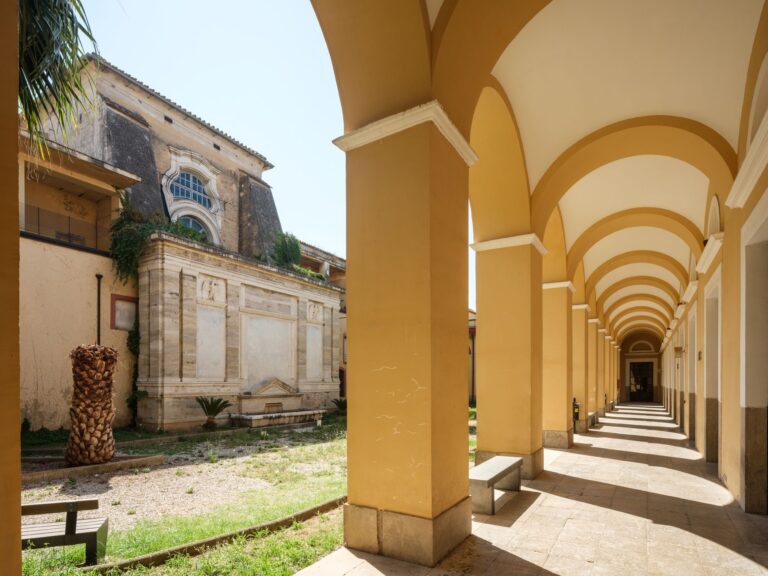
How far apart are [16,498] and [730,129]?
27.6 feet

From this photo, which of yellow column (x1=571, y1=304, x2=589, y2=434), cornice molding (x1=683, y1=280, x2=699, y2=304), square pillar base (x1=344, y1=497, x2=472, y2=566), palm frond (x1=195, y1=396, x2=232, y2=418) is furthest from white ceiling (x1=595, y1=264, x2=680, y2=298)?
square pillar base (x1=344, y1=497, x2=472, y2=566)

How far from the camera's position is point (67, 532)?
4324 mm

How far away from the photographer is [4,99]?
6.17 ft

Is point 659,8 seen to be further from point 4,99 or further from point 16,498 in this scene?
point 16,498

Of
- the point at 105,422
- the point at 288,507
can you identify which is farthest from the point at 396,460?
the point at 105,422

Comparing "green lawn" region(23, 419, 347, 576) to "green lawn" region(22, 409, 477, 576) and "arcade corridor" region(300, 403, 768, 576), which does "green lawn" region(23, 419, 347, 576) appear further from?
"arcade corridor" region(300, 403, 768, 576)

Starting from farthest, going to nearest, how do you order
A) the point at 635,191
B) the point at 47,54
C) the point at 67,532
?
the point at 635,191
the point at 67,532
the point at 47,54

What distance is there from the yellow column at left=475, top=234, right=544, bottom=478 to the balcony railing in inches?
493

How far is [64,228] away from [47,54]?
555 inches

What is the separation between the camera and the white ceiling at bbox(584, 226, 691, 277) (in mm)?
13359

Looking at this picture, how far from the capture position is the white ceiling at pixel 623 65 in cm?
537

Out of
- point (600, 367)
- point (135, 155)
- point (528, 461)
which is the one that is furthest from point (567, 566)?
point (135, 155)

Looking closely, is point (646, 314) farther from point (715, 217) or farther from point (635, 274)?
point (715, 217)

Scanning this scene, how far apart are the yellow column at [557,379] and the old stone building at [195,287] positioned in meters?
10.7
